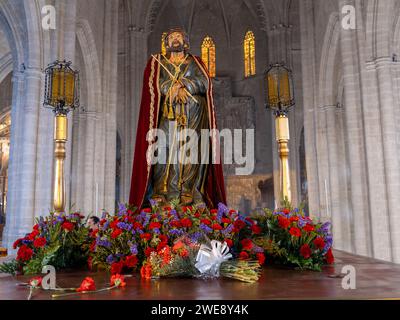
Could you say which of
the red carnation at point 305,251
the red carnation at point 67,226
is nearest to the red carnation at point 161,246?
the red carnation at point 67,226

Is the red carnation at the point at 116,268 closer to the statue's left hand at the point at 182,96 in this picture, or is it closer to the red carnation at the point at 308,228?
the red carnation at the point at 308,228

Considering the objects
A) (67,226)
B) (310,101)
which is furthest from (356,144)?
(67,226)

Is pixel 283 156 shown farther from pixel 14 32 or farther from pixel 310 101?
pixel 310 101

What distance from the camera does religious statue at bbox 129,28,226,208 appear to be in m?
4.95

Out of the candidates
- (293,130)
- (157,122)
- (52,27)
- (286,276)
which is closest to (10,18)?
(52,27)

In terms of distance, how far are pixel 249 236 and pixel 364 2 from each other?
325 inches

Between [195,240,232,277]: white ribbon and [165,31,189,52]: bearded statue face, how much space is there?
3.22 m

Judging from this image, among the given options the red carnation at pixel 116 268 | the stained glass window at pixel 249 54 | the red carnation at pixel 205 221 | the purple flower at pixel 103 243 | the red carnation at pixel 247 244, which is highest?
the stained glass window at pixel 249 54

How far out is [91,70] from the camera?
13734 mm

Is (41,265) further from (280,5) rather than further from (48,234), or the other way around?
(280,5)

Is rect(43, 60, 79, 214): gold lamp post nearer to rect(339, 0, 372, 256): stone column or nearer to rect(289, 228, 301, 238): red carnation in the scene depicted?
rect(289, 228, 301, 238): red carnation

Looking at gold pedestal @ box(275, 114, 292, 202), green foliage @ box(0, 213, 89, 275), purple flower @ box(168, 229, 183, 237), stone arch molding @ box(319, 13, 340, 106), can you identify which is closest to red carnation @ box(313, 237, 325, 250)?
gold pedestal @ box(275, 114, 292, 202)

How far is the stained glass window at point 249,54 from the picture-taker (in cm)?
2253

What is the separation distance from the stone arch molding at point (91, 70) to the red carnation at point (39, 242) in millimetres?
10753
